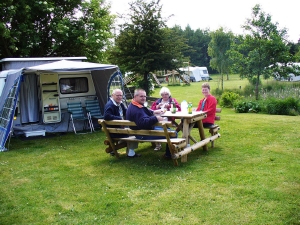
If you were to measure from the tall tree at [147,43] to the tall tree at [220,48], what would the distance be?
414 inches

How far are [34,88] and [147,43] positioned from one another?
438cm

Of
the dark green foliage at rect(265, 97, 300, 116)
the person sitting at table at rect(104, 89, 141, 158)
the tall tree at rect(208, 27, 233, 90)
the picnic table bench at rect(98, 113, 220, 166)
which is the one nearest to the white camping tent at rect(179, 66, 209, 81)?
the tall tree at rect(208, 27, 233, 90)

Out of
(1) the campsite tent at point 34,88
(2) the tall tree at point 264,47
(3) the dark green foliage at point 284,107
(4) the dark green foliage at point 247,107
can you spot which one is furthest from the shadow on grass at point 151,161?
(2) the tall tree at point 264,47

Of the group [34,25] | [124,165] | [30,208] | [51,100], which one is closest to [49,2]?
[34,25]

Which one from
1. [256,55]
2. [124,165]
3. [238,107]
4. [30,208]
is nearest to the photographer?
[30,208]

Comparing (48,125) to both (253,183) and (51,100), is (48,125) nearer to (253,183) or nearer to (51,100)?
(51,100)

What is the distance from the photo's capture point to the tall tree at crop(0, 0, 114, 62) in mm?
11266

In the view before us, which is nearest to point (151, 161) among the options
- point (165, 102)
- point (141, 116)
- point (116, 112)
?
point (141, 116)

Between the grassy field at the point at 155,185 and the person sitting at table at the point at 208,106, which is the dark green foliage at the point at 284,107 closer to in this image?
the grassy field at the point at 155,185

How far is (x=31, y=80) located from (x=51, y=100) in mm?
780

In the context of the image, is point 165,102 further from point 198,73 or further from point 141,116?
point 198,73

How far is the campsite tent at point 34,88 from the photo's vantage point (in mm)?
7375

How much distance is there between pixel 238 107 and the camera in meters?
11.7

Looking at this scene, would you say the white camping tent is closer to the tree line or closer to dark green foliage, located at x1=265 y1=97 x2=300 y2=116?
the tree line
